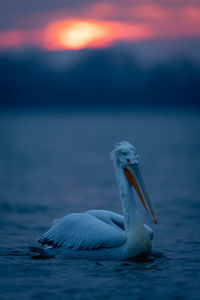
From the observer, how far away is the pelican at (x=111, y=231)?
669cm

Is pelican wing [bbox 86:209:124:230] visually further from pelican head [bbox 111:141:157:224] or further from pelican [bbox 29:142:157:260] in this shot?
pelican head [bbox 111:141:157:224]

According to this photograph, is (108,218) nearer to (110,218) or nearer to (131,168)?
(110,218)

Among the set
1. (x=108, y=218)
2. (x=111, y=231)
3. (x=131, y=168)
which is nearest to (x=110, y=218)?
(x=108, y=218)

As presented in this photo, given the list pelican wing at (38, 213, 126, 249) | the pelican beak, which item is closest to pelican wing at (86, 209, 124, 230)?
pelican wing at (38, 213, 126, 249)

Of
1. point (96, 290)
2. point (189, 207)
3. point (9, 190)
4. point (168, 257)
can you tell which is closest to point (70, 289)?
point (96, 290)

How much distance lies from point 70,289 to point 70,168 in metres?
14.7

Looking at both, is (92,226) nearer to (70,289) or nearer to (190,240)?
(70,289)

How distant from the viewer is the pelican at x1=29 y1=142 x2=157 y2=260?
669cm

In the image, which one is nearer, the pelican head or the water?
the water

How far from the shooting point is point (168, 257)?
712 cm

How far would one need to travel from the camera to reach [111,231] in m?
6.66

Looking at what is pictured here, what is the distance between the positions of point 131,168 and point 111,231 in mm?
824

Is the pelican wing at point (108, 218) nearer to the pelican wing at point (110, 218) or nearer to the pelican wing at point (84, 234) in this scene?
the pelican wing at point (110, 218)

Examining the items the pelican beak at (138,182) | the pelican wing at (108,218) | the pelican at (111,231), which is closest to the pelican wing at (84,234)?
the pelican at (111,231)
